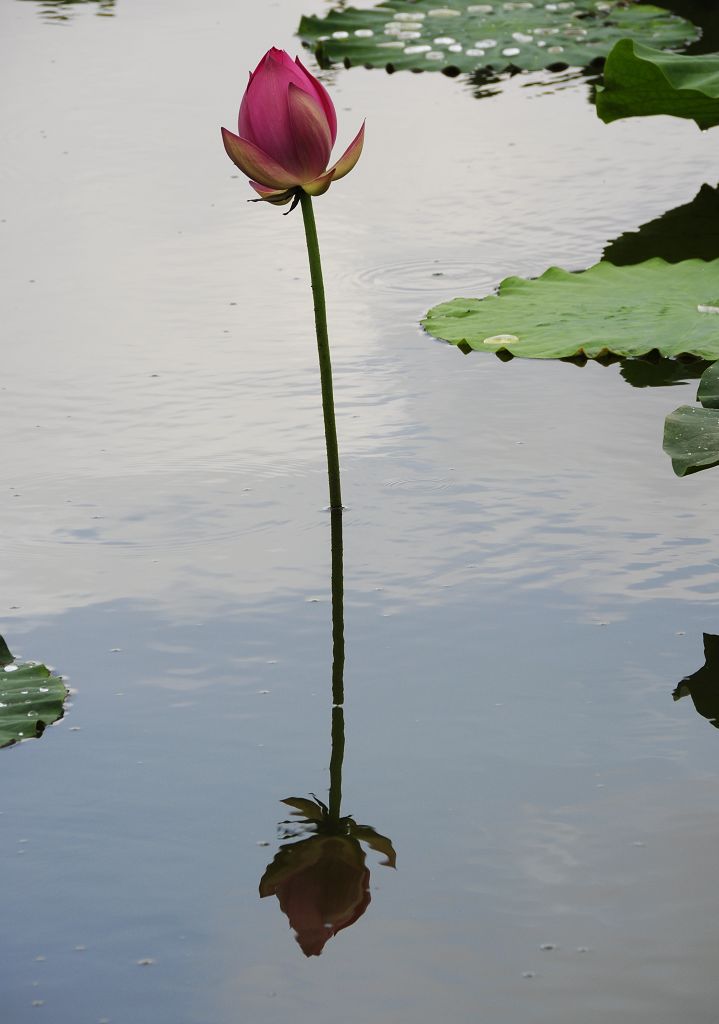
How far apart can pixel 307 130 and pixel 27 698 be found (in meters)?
0.86

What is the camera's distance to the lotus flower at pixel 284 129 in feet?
6.55

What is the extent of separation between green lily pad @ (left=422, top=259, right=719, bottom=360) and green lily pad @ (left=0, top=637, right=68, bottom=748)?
1281mm

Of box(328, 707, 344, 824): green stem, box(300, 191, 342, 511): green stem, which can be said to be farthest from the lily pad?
box(328, 707, 344, 824): green stem

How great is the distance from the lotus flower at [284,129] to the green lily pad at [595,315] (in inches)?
30.6

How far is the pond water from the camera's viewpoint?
136 cm

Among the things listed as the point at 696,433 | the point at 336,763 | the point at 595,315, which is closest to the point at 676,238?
the point at 595,315

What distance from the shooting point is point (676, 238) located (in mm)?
3416

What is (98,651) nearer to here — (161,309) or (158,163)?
(161,309)

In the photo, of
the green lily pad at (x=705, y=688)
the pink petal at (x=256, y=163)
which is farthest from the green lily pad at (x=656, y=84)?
the green lily pad at (x=705, y=688)

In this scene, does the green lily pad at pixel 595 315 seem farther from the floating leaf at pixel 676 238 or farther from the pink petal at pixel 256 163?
the pink petal at pixel 256 163

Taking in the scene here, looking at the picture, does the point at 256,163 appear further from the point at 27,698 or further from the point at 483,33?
the point at 483,33

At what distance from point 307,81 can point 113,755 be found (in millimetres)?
982

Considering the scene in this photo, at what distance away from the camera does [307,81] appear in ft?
6.68

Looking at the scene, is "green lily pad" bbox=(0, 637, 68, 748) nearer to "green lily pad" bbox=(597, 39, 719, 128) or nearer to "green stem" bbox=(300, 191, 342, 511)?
"green stem" bbox=(300, 191, 342, 511)
